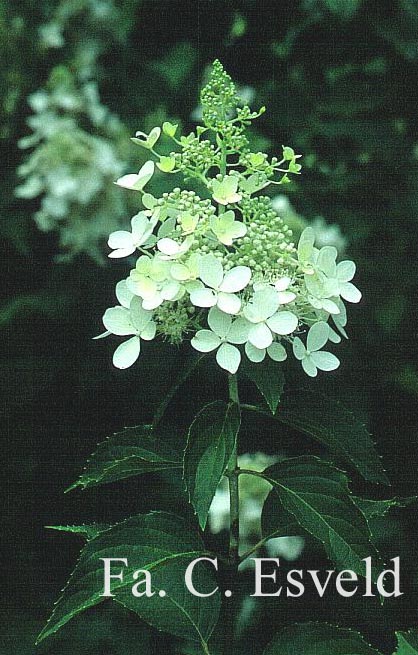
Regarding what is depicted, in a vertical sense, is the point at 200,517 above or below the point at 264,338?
below

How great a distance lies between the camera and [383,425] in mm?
1648

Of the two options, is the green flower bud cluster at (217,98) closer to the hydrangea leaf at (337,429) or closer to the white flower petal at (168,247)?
the white flower petal at (168,247)

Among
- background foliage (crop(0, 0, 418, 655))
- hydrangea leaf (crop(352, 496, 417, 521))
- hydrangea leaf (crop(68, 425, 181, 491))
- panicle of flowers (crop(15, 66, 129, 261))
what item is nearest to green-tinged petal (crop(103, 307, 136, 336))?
hydrangea leaf (crop(68, 425, 181, 491))

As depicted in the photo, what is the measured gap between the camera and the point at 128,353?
86 cm

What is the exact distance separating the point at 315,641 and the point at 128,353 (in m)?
0.32

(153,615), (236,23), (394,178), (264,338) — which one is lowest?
(153,615)

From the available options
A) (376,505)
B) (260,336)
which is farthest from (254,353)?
(376,505)

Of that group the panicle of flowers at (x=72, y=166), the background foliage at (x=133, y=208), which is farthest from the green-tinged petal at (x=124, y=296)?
the panicle of flowers at (x=72, y=166)

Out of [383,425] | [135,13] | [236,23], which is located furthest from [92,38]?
[383,425]

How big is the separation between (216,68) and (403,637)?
1.85 feet

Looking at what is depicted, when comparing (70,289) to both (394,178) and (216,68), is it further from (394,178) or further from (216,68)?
(216,68)

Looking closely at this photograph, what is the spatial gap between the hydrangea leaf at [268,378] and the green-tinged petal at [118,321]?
10 cm

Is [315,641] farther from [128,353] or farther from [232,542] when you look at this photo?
[128,353]

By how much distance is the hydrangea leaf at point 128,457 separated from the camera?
0.87 meters
